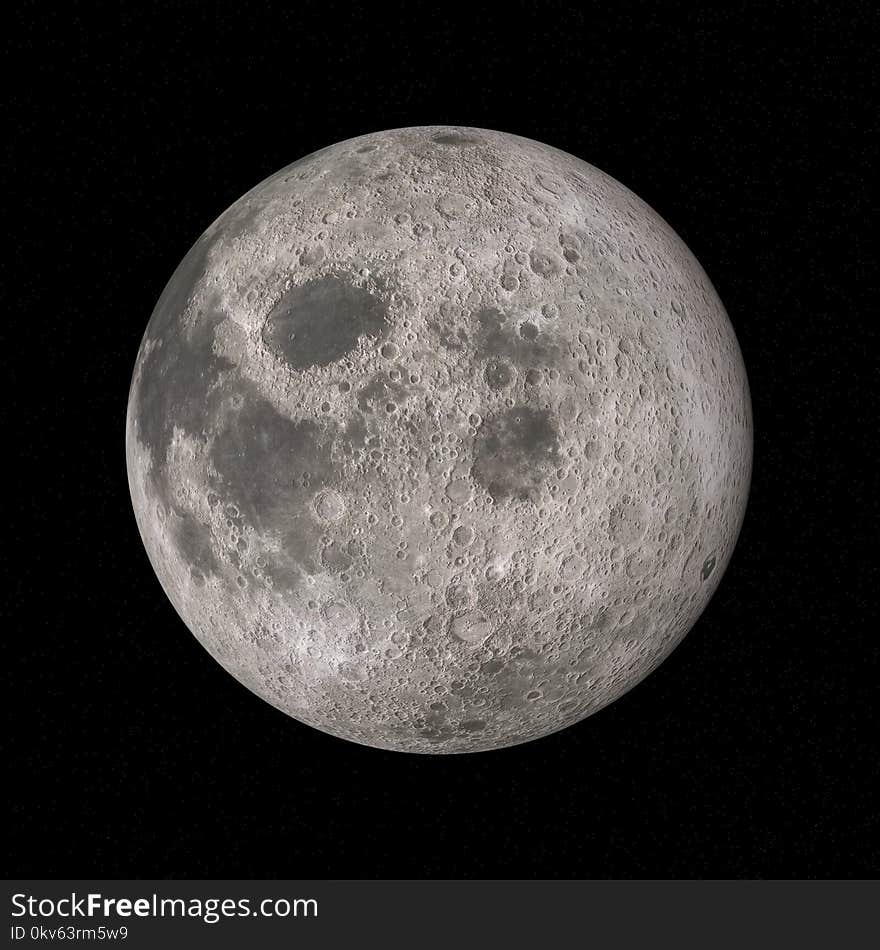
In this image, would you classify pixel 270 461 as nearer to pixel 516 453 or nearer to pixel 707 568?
pixel 516 453

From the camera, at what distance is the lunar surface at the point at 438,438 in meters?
2.39

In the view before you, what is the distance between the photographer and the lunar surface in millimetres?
2387

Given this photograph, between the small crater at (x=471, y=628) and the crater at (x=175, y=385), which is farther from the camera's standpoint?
the crater at (x=175, y=385)

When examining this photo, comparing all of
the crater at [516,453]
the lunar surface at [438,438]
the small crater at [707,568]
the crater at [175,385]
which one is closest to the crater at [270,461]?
the lunar surface at [438,438]

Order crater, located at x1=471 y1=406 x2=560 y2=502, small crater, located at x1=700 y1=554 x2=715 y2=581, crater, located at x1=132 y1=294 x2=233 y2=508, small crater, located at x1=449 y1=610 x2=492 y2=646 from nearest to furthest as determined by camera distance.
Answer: crater, located at x1=471 y1=406 x2=560 y2=502 < small crater, located at x1=449 y1=610 x2=492 y2=646 < crater, located at x1=132 y1=294 x2=233 y2=508 < small crater, located at x1=700 y1=554 x2=715 y2=581

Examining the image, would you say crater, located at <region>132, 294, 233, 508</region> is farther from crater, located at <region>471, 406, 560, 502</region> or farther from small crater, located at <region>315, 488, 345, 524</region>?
crater, located at <region>471, 406, 560, 502</region>

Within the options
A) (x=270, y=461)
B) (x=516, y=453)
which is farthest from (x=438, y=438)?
(x=270, y=461)

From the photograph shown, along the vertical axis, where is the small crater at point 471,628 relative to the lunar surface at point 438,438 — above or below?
below

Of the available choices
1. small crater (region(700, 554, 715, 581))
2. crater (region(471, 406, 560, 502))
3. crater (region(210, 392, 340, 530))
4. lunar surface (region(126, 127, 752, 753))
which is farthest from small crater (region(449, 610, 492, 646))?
small crater (region(700, 554, 715, 581))

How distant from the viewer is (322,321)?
244cm

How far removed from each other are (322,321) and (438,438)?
394 mm

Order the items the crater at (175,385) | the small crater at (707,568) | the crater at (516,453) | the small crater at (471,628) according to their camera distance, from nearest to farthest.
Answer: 1. the crater at (516,453)
2. the small crater at (471,628)
3. the crater at (175,385)
4. the small crater at (707,568)

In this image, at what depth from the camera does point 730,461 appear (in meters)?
2.77

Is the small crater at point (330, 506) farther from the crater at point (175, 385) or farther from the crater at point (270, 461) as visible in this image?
the crater at point (175, 385)
